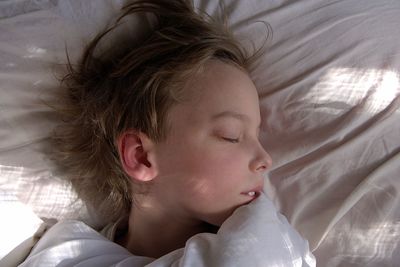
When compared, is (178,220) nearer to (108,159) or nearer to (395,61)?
(108,159)

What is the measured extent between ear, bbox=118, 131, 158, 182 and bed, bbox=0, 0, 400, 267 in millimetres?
238

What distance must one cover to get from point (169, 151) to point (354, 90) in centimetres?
41

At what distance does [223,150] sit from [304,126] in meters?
0.22

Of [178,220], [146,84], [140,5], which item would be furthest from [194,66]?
[178,220]

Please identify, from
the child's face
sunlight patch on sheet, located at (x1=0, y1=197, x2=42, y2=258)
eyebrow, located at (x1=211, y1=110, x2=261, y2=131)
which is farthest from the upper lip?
sunlight patch on sheet, located at (x1=0, y1=197, x2=42, y2=258)

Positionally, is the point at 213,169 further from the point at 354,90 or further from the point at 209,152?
the point at 354,90

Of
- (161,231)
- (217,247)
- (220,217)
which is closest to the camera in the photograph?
(217,247)

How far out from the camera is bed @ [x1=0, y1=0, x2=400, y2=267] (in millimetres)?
994

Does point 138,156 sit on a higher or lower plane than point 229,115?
lower

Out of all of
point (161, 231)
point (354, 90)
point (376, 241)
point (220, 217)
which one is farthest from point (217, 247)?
point (354, 90)

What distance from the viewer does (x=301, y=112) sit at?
3.41ft

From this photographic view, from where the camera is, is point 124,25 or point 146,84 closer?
point 146,84

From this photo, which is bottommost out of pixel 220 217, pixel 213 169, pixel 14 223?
pixel 14 223

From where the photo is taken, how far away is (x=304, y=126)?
1038 millimetres
